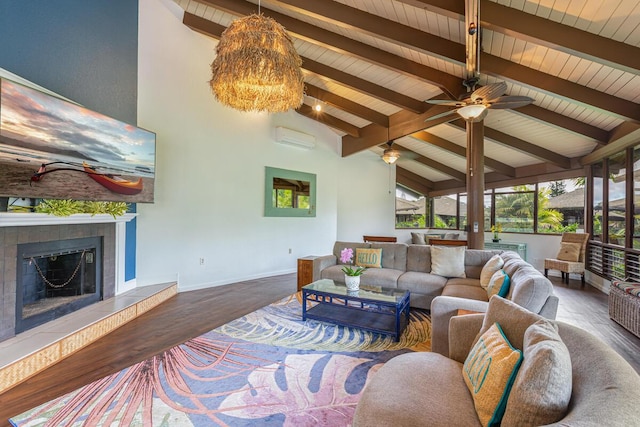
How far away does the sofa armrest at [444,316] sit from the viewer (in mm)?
2297

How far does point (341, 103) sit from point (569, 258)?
5469 mm

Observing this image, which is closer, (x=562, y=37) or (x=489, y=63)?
(x=562, y=37)

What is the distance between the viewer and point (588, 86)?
341 cm

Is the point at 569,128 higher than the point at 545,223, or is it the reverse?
the point at 569,128

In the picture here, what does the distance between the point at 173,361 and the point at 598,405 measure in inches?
109

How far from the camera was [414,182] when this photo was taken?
30.8 ft

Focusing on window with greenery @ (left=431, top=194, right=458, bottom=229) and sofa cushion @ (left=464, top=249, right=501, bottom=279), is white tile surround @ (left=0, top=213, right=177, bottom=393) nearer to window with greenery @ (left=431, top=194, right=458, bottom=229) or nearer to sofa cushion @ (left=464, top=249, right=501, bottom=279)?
sofa cushion @ (left=464, top=249, right=501, bottom=279)

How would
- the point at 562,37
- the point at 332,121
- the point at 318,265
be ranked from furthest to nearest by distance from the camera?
the point at 332,121, the point at 318,265, the point at 562,37

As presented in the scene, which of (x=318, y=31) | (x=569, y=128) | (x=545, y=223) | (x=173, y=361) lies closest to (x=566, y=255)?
(x=545, y=223)

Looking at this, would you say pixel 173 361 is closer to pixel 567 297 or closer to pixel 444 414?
pixel 444 414

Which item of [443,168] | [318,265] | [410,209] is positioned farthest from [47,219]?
[410,209]

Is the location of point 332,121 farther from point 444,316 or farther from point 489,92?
point 444,316

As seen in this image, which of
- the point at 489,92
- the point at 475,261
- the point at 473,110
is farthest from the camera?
the point at 475,261

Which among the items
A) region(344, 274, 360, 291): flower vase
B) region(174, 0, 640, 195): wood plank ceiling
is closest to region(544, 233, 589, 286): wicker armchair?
region(174, 0, 640, 195): wood plank ceiling
